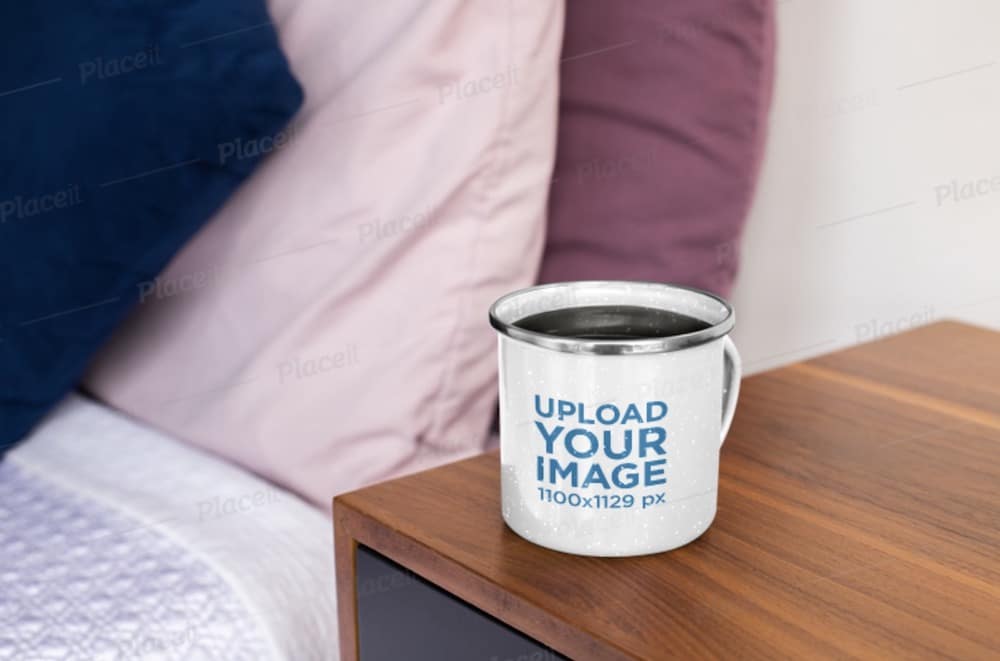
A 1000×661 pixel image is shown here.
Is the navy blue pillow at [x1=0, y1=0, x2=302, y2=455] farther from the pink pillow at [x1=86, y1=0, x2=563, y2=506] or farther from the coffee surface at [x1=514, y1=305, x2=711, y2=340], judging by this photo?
the coffee surface at [x1=514, y1=305, x2=711, y2=340]

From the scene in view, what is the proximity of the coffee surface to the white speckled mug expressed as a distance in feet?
0.04

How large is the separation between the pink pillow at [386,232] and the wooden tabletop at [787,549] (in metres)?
0.22

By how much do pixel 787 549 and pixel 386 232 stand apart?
0.42 meters

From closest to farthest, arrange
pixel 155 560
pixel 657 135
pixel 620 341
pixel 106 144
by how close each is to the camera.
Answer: pixel 620 341
pixel 155 560
pixel 106 144
pixel 657 135

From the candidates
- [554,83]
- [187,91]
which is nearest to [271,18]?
[187,91]

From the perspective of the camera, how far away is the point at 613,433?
0.50 m

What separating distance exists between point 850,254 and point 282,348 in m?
0.52

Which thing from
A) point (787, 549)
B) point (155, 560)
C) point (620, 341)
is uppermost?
point (620, 341)

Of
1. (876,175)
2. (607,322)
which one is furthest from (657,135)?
(607,322)

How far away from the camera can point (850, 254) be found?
3.39 feet

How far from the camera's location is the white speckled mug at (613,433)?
0.50 m

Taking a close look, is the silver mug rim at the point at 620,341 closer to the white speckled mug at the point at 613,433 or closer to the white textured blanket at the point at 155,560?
the white speckled mug at the point at 613,433

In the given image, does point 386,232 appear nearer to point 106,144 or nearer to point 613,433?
point 106,144

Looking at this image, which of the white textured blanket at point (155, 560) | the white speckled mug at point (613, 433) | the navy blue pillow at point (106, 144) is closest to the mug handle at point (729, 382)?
the white speckled mug at point (613, 433)
